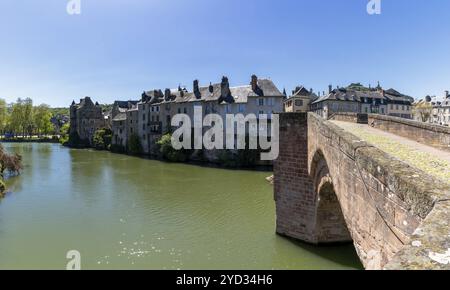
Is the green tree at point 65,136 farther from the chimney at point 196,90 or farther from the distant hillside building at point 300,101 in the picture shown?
the distant hillside building at point 300,101

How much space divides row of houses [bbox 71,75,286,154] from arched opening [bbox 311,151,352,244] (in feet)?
113

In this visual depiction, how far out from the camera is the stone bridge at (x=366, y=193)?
12.0 ft

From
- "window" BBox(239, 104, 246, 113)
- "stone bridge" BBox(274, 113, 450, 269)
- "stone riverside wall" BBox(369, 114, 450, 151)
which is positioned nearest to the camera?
"stone bridge" BBox(274, 113, 450, 269)

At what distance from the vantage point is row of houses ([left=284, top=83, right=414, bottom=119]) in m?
63.6

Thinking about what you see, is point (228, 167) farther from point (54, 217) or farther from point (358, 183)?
point (358, 183)

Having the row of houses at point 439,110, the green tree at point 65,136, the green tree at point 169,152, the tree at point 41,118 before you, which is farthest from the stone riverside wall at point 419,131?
the tree at point 41,118

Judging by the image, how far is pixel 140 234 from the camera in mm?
17297

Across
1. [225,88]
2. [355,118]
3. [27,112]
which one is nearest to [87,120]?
[27,112]

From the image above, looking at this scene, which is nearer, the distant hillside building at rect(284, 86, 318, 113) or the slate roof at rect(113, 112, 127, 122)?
the distant hillside building at rect(284, 86, 318, 113)

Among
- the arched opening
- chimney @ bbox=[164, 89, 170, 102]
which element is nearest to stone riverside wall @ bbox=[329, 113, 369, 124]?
the arched opening

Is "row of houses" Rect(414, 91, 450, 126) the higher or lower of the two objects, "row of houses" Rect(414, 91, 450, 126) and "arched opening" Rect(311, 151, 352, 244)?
the higher

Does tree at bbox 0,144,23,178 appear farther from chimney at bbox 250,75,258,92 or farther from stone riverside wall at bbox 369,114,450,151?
stone riverside wall at bbox 369,114,450,151

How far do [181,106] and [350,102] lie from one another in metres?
33.4

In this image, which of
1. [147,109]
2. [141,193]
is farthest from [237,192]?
[147,109]
